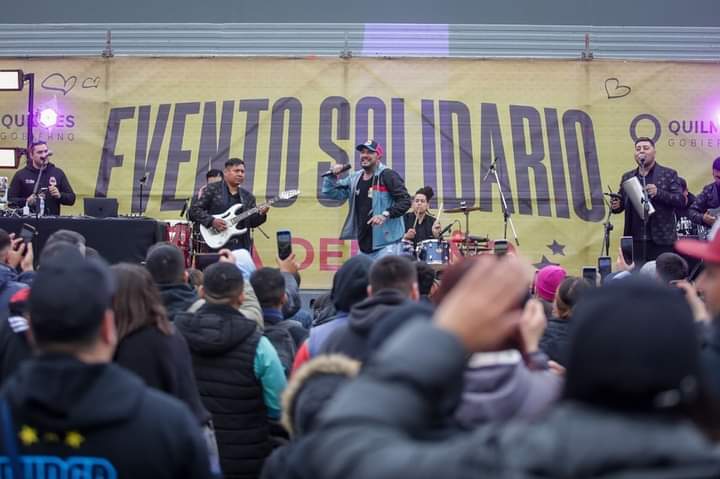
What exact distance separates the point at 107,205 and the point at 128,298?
8045 millimetres

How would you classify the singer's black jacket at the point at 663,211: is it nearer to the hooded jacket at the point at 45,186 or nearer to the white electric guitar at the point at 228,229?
the white electric guitar at the point at 228,229


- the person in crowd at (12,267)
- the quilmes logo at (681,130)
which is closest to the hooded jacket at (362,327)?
the person in crowd at (12,267)

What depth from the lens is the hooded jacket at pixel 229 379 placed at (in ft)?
13.8

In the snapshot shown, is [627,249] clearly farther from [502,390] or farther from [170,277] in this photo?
[502,390]

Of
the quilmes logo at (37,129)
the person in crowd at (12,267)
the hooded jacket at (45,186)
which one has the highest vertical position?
the quilmes logo at (37,129)

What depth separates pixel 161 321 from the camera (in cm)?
344

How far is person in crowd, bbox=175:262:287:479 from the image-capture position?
420cm

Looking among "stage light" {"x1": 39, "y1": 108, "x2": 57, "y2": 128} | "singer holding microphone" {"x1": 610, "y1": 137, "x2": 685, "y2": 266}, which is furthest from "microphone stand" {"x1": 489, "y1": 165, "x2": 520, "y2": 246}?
"stage light" {"x1": 39, "y1": 108, "x2": 57, "y2": 128}

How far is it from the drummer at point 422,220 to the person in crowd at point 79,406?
394 inches

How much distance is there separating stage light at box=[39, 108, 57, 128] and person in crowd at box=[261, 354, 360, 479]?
441 inches

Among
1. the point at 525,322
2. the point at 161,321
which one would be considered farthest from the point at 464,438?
the point at 161,321

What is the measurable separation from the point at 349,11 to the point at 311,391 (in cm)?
1331

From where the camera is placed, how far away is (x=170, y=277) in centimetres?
455

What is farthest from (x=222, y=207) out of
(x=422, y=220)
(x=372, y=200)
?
(x=422, y=220)
